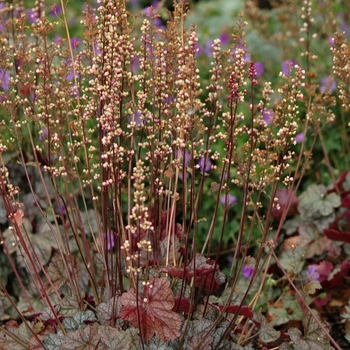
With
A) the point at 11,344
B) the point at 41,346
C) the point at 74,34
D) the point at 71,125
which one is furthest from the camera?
the point at 74,34

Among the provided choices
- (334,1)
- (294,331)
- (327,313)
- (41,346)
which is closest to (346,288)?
(327,313)

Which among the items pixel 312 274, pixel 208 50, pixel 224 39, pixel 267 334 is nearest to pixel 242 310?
pixel 267 334

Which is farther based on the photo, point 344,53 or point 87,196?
point 87,196

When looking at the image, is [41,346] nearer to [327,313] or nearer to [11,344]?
[11,344]

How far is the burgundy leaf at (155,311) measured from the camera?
2.10 m

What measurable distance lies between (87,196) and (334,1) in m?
3.02

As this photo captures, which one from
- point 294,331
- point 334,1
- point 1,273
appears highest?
point 334,1

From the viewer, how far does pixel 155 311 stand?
2.12m

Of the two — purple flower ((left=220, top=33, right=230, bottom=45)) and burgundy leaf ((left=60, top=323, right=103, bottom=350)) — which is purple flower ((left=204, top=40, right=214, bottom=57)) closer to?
purple flower ((left=220, top=33, right=230, bottom=45))

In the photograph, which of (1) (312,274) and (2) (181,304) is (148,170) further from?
(1) (312,274)

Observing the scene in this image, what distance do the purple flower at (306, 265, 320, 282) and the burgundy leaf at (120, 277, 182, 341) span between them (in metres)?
1.10

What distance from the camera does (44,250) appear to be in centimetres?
309

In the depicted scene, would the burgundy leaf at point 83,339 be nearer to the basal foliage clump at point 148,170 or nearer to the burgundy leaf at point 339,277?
the basal foliage clump at point 148,170

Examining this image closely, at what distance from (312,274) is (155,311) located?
1152 mm
